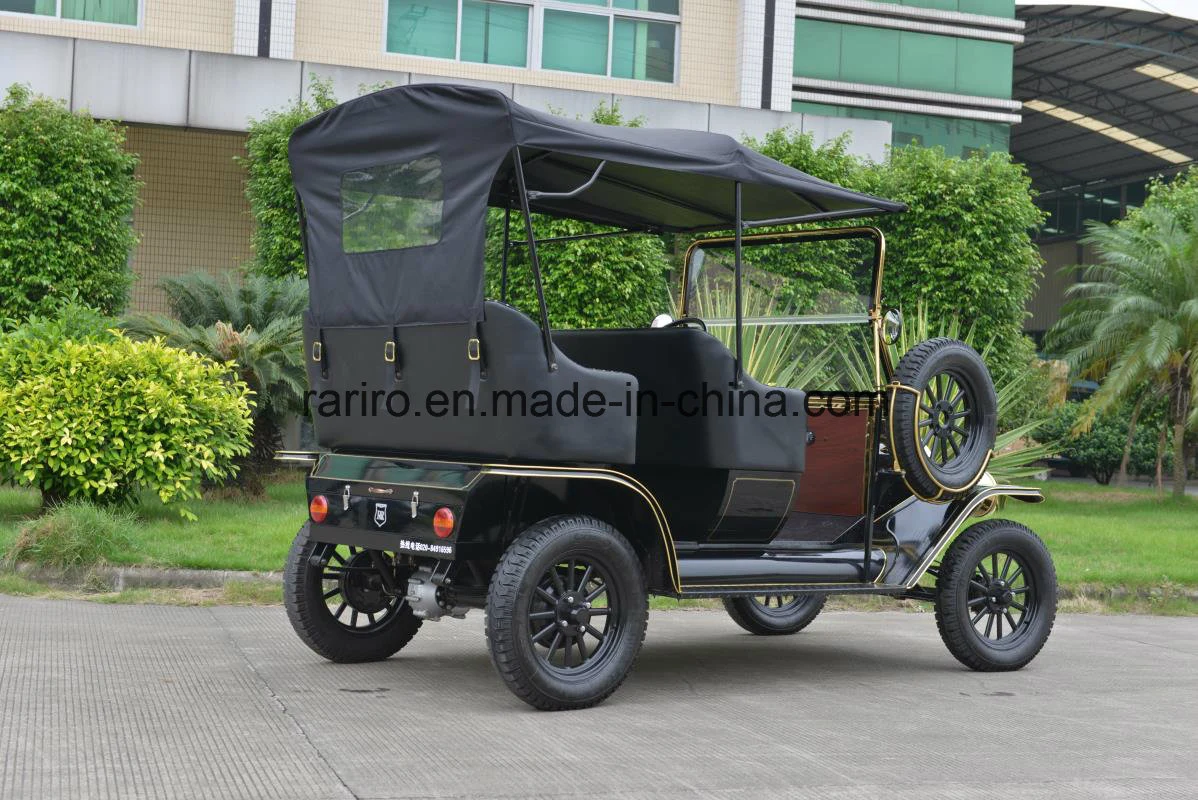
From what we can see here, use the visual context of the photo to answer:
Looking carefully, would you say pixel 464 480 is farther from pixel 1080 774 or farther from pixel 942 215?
pixel 942 215

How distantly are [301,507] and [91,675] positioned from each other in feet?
20.6

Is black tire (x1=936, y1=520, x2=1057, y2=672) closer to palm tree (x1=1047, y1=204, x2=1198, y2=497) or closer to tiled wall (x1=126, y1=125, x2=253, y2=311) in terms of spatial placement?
palm tree (x1=1047, y1=204, x2=1198, y2=497)

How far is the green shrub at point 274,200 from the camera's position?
634 inches

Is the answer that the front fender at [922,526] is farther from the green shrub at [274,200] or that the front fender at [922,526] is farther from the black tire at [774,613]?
the green shrub at [274,200]

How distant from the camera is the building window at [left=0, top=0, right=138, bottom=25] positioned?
2062 centimetres

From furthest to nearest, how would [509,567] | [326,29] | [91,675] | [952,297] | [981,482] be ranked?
1. [326,29]
2. [952,297]
3. [981,482]
4. [91,675]
5. [509,567]

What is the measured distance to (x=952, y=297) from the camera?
1725 centimetres

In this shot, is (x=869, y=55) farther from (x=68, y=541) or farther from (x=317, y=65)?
(x=68, y=541)

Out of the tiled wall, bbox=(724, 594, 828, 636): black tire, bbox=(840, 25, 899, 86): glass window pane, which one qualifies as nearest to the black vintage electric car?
bbox=(724, 594, 828, 636): black tire

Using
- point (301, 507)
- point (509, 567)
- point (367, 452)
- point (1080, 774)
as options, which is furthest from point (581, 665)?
point (301, 507)

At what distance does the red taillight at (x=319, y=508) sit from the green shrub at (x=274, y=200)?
9.66 metres

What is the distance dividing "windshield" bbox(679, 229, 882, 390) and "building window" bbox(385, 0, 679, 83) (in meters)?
13.5

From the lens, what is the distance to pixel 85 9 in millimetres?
20953

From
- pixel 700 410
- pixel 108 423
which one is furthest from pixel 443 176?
pixel 108 423
